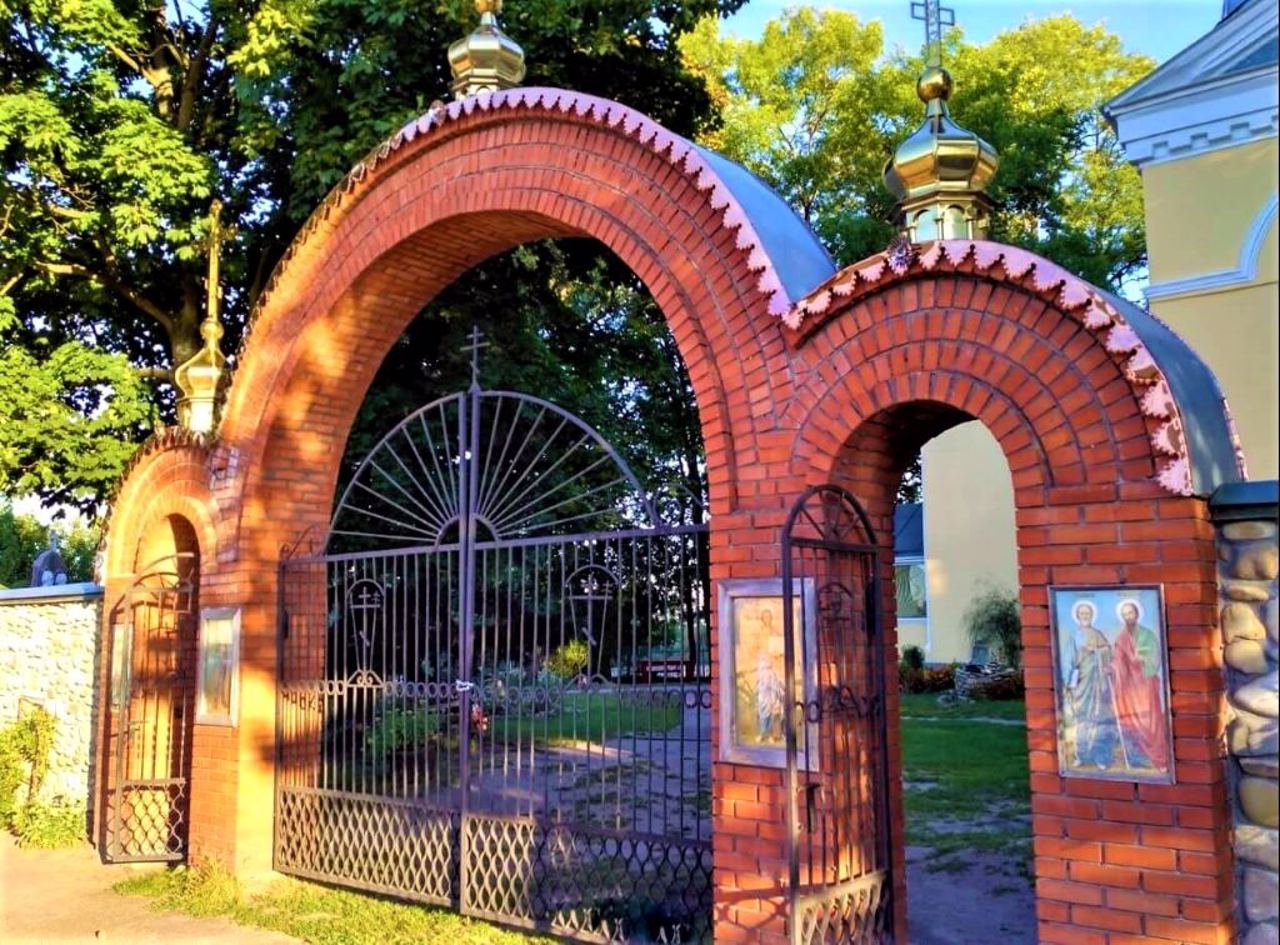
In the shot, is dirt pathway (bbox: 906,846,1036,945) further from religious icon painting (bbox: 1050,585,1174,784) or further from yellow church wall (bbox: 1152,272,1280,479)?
yellow church wall (bbox: 1152,272,1280,479)

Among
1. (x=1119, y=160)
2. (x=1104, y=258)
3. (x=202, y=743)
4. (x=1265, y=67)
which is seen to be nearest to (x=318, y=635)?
(x=202, y=743)

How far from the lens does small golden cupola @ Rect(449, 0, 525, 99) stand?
678 cm

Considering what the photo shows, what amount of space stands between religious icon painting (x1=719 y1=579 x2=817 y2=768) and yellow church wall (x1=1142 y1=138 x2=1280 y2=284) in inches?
269

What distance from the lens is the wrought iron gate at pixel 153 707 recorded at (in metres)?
8.31

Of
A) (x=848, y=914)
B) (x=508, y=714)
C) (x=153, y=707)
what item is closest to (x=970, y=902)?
(x=848, y=914)

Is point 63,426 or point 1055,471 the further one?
point 63,426

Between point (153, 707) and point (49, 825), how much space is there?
77.6 inches

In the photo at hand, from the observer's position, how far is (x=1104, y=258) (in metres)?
17.4

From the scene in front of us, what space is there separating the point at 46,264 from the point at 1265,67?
11.5 meters

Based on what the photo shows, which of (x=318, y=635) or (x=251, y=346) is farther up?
(x=251, y=346)

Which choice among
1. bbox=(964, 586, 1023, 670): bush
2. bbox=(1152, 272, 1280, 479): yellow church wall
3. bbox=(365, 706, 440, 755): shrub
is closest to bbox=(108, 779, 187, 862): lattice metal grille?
bbox=(365, 706, 440, 755): shrub

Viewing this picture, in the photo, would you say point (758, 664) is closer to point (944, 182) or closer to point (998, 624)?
point (944, 182)

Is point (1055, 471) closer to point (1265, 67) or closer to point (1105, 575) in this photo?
point (1105, 575)

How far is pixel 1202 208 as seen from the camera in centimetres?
986
